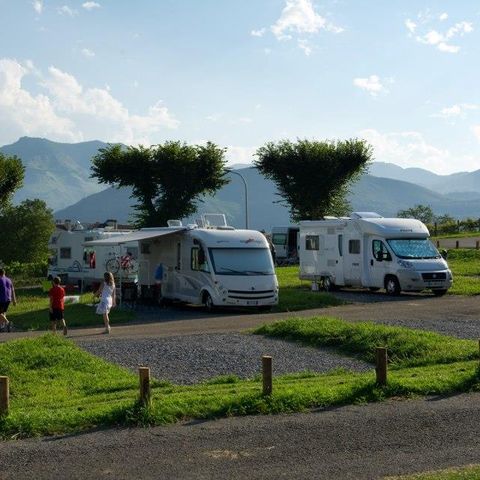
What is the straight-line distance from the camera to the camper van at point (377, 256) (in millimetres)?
26906

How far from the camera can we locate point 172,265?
89.2 ft

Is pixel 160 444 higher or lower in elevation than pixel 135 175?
lower

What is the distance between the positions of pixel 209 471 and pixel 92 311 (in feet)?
60.0

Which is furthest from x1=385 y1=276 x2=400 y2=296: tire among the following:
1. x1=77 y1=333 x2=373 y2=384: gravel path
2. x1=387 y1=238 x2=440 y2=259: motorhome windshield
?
x1=77 y1=333 x2=373 y2=384: gravel path

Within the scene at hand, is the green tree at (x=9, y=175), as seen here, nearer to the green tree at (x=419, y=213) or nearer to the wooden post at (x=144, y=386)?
the wooden post at (x=144, y=386)

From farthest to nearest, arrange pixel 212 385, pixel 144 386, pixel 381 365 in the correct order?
pixel 212 385, pixel 381 365, pixel 144 386

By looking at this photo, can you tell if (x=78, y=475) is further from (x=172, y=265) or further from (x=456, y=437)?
(x=172, y=265)

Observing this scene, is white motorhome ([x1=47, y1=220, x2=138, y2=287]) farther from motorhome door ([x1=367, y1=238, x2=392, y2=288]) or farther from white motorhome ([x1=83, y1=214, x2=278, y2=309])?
motorhome door ([x1=367, y1=238, x2=392, y2=288])

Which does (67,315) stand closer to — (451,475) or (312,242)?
(312,242)

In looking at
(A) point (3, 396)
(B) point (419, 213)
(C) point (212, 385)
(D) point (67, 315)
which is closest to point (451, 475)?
(A) point (3, 396)

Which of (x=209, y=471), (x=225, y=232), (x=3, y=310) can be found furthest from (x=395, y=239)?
(x=209, y=471)

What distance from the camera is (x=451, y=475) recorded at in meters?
7.30

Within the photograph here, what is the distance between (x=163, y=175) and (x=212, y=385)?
45.1 meters

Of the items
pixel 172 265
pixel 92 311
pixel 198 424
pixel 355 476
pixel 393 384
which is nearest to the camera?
pixel 355 476
